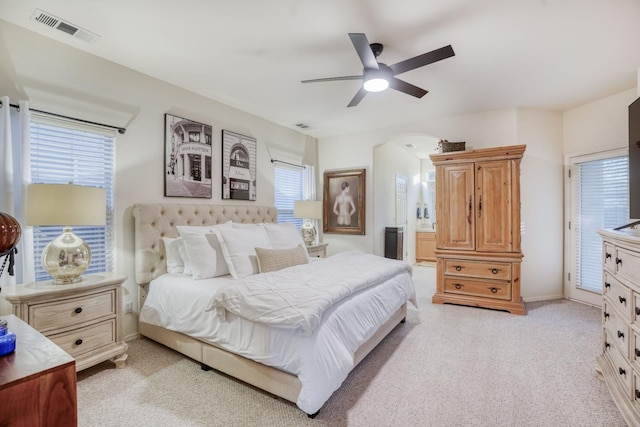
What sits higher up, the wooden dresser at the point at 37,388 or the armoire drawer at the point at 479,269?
the wooden dresser at the point at 37,388

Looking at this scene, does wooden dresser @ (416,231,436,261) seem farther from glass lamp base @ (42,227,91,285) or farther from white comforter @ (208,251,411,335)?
glass lamp base @ (42,227,91,285)

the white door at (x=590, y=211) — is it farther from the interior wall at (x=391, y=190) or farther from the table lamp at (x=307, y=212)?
the table lamp at (x=307, y=212)

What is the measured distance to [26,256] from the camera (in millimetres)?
2236

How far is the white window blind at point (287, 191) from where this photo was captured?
477 cm

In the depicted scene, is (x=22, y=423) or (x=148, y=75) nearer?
(x=22, y=423)

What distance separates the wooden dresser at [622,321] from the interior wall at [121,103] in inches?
147

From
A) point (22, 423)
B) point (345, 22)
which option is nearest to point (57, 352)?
point (22, 423)

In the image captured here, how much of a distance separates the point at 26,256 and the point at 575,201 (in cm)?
613

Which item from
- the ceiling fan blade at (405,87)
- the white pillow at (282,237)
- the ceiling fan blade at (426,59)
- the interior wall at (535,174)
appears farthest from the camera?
the interior wall at (535,174)

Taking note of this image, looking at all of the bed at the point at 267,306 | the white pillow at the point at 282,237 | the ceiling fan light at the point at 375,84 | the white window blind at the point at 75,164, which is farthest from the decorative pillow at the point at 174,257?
the ceiling fan light at the point at 375,84

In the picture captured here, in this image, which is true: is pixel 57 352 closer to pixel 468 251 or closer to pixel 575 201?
pixel 468 251

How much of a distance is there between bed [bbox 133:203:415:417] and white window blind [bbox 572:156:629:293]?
9.00 ft

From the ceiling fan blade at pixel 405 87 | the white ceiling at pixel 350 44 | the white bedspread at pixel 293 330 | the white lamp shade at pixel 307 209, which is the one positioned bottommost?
the white bedspread at pixel 293 330

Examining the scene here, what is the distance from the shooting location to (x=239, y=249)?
113 inches
